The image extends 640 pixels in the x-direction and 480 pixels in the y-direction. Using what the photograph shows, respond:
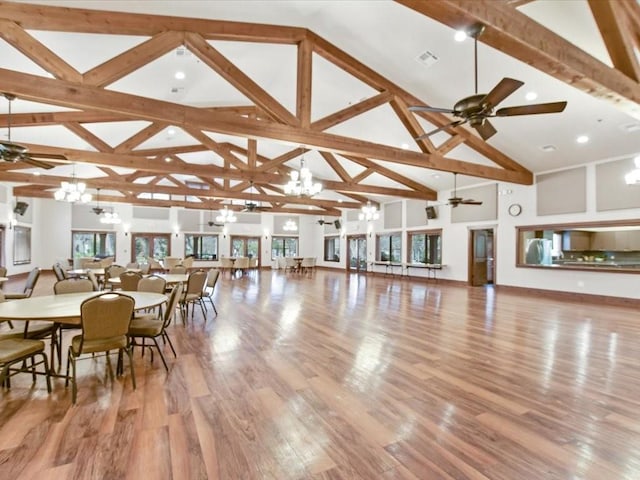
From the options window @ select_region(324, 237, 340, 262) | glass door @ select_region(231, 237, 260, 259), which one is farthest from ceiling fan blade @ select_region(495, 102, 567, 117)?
glass door @ select_region(231, 237, 260, 259)

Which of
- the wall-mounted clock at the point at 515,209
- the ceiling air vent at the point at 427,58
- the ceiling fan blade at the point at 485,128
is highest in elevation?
the ceiling air vent at the point at 427,58

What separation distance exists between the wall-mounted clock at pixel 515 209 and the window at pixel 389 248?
15.4 feet

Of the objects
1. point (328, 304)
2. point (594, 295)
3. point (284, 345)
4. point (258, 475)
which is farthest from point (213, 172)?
point (594, 295)

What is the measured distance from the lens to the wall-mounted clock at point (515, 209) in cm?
895

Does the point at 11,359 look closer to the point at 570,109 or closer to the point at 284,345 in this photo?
the point at 284,345

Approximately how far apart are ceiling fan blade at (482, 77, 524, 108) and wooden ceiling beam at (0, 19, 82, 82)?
459 cm

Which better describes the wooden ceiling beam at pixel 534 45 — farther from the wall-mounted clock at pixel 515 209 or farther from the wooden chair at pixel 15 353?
the wall-mounted clock at pixel 515 209

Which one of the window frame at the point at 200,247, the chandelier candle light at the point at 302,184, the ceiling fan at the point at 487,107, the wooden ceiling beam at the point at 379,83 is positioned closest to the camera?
the ceiling fan at the point at 487,107

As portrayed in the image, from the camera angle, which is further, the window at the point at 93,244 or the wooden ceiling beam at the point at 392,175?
the window at the point at 93,244

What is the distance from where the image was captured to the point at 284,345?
416cm

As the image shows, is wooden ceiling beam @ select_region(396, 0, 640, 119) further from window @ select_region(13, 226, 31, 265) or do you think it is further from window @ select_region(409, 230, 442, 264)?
window @ select_region(13, 226, 31, 265)

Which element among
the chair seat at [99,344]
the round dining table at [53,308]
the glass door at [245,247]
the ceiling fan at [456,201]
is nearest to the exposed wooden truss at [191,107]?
the ceiling fan at [456,201]

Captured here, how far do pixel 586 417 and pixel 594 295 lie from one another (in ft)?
22.0

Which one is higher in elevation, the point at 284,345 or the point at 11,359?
the point at 11,359
